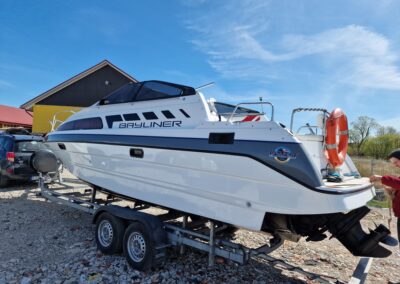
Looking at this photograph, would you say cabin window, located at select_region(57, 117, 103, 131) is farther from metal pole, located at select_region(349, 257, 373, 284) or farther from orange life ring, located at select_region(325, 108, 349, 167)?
metal pole, located at select_region(349, 257, 373, 284)

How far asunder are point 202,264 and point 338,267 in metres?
2.03

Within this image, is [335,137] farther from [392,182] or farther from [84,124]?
[84,124]

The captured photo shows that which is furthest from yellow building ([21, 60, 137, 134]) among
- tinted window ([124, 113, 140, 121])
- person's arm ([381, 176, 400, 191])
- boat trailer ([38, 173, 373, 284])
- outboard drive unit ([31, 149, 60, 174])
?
person's arm ([381, 176, 400, 191])

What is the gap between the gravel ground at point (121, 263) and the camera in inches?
155

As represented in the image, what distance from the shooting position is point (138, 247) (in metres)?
4.12

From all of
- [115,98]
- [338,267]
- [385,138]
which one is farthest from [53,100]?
[385,138]

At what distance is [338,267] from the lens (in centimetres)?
461

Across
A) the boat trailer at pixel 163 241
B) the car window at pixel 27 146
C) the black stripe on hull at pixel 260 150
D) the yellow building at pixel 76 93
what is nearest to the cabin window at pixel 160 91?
the black stripe on hull at pixel 260 150

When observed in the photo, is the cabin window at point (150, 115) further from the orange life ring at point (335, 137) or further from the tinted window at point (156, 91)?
the orange life ring at point (335, 137)

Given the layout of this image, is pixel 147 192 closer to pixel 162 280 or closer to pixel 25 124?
pixel 162 280

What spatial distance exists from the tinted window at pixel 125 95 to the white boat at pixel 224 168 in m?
0.02

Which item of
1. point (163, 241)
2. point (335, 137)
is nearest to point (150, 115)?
point (163, 241)

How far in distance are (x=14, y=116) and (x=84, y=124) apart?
93.2 ft

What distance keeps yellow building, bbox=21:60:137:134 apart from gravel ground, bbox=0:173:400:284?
15725 millimetres
